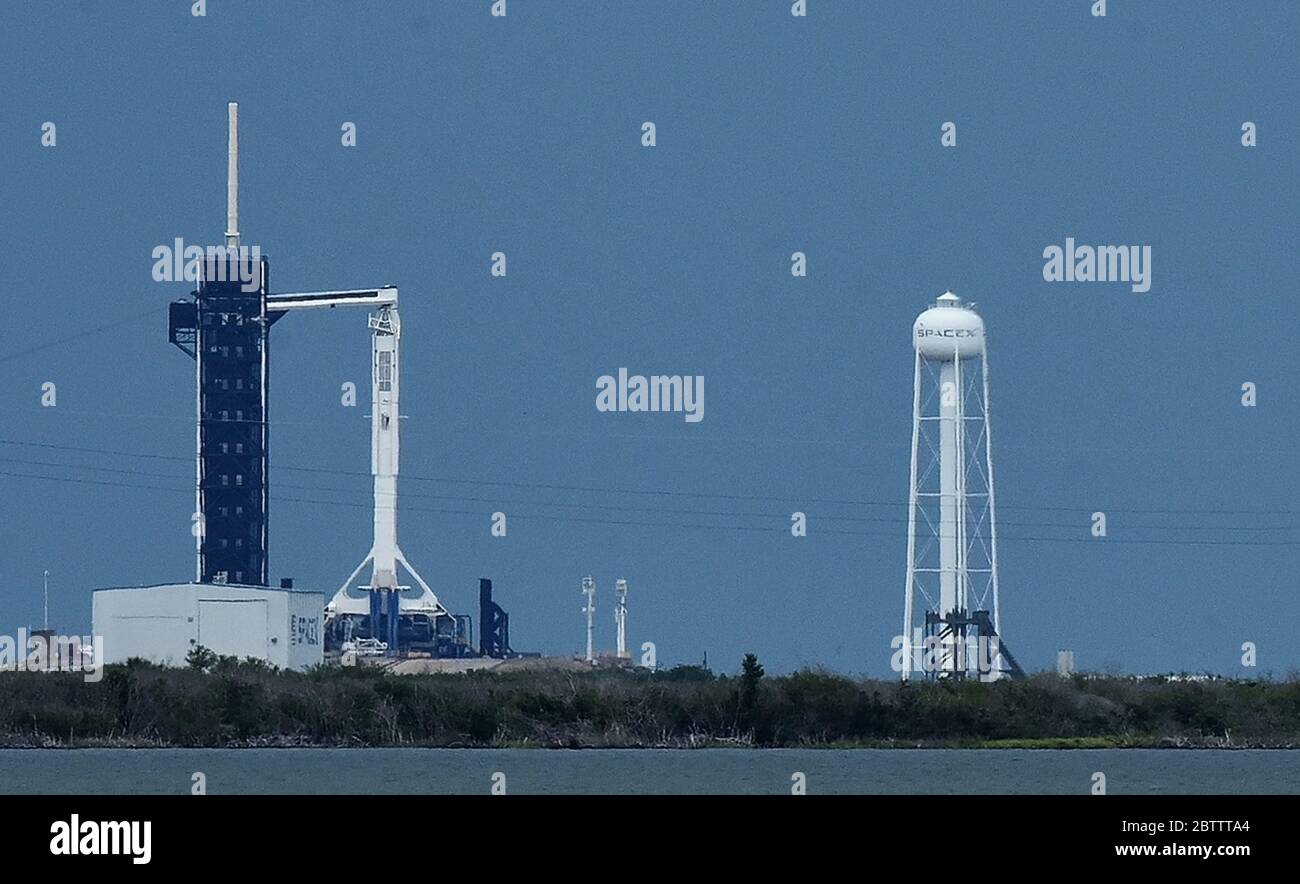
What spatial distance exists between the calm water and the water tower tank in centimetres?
2476

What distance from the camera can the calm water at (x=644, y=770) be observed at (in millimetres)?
67188

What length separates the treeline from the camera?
277 feet

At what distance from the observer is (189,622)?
337ft

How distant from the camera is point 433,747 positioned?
84.7m
